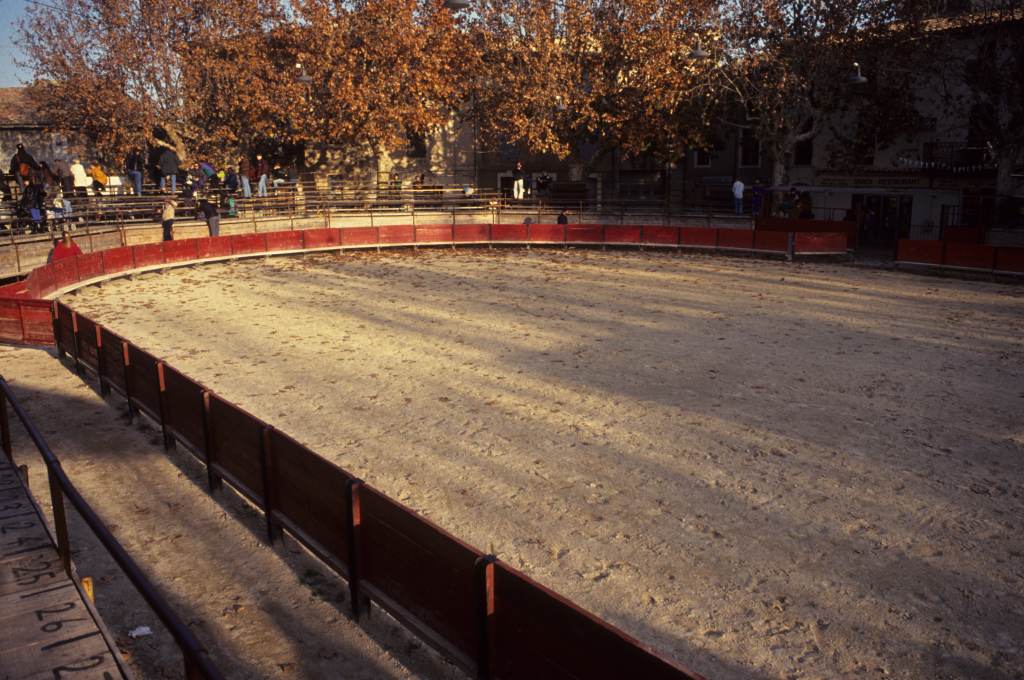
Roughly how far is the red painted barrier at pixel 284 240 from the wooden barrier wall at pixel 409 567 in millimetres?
20913

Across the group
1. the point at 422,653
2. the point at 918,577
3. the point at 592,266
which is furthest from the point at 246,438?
the point at 592,266

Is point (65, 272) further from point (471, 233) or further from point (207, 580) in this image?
point (207, 580)

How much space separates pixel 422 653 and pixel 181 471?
487 cm

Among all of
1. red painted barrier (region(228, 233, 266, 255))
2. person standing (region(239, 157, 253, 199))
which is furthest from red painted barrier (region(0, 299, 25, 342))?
person standing (region(239, 157, 253, 199))

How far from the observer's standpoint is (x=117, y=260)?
2452 cm

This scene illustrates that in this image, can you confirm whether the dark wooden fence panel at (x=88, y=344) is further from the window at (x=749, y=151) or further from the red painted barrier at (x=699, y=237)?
the window at (x=749, y=151)

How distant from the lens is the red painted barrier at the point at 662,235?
105 feet

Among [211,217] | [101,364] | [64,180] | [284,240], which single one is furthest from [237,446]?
[64,180]

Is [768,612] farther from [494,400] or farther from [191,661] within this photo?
[494,400]

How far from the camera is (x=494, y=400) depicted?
1235 cm

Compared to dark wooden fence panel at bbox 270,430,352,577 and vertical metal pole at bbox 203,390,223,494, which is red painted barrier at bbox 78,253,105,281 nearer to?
vertical metal pole at bbox 203,390,223,494

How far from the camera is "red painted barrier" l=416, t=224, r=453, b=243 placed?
32969 mm

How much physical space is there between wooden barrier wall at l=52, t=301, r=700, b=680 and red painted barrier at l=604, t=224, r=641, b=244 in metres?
24.9

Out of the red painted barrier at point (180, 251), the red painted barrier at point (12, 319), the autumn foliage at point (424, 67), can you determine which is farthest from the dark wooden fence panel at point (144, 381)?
the autumn foliage at point (424, 67)
